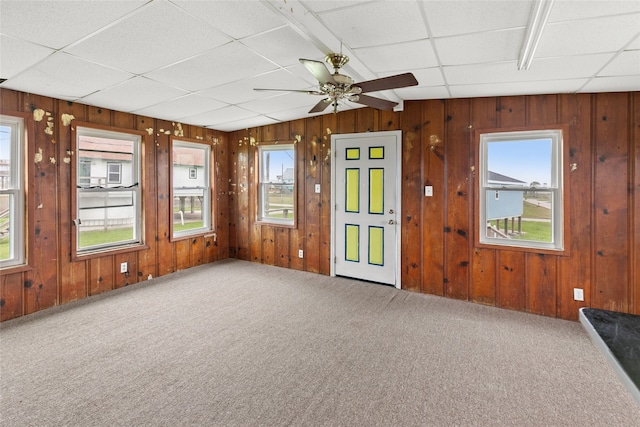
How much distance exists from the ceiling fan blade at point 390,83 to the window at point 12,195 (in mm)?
3605

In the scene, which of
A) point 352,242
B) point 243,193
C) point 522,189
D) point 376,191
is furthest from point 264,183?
point 522,189

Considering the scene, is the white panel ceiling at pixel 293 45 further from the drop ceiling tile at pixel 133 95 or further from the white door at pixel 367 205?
the white door at pixel 367 205

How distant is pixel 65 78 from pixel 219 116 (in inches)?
74.1

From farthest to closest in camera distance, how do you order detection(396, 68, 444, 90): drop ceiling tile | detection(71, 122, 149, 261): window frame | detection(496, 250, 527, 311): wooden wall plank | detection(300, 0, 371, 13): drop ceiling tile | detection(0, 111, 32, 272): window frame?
detection(71, 122, 149, 261): window frame → detection(496, 250, 527, 311): wooden wall plank → detection(0, 111, 32, 272): window frame → detection(396, 68, 444, 90): drop ceiling tile → detection(300, 0, 371, 13): drop ceiling tile

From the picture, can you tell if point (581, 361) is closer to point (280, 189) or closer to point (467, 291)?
point (467, 291)

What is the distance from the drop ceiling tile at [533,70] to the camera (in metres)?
2.47

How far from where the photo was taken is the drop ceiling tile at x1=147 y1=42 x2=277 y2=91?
2510 millimetres

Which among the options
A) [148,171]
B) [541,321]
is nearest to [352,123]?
[148,171]

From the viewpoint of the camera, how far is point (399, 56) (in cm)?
259

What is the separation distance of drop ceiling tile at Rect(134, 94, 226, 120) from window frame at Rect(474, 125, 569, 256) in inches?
128

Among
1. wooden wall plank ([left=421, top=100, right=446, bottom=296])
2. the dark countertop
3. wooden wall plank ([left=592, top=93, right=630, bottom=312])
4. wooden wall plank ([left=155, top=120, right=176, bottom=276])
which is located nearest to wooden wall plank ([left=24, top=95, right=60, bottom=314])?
Answer: wooden wall plank ([left=155, top=120, right=176, bottom=276])

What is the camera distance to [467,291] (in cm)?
381

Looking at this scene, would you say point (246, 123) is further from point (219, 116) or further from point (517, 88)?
point (517, 88)

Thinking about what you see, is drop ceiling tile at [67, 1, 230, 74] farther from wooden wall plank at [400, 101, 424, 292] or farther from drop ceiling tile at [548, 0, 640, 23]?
wooden wall plank at [400, 101, 424, 292]
